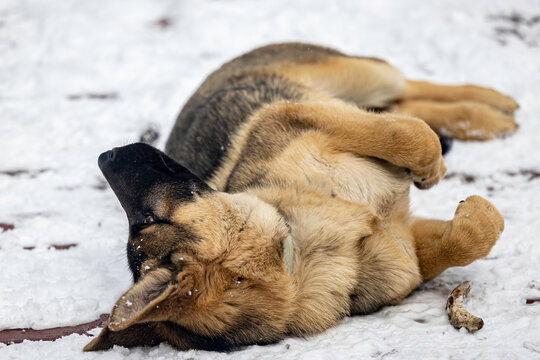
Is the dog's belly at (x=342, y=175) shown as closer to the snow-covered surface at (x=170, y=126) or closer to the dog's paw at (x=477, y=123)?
the snow-covered surface at (x=170, y=126)

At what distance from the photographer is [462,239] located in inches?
131

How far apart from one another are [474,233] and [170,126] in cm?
349

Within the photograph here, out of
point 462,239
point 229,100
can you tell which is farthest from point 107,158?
point 462,239

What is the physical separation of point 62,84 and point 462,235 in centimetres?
501

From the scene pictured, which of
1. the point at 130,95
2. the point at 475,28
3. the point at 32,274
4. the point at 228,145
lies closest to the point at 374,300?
the point at 228,145

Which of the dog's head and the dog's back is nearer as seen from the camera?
the dog's head

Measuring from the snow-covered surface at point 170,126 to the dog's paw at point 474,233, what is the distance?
6.4 inches

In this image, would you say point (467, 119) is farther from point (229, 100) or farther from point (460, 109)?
point (229, 100)

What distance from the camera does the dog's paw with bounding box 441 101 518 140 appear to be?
4977 mm

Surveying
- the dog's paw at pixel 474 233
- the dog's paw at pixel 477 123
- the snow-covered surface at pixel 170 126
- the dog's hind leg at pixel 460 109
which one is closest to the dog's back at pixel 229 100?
the snow-covered surface at pixel 170 126

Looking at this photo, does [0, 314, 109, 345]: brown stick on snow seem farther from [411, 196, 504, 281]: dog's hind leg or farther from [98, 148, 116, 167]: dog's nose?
[411, 196, 504, 281]: dog's hind leg

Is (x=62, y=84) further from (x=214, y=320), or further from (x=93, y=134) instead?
(x=214, y=320)

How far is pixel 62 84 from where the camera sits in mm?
6543

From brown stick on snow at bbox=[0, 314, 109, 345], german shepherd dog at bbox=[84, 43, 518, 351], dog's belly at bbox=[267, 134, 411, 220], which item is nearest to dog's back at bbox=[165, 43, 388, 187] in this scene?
german shepherd dog at bbox=[84, 43, 518, 351]
